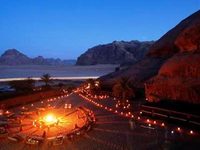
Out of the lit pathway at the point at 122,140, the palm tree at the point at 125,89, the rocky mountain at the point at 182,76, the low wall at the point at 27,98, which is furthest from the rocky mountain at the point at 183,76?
the low wall at the point at 27,98

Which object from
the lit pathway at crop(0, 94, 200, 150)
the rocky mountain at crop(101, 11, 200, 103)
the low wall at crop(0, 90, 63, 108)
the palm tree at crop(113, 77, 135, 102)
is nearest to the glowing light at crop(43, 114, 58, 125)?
the lit pathway at crop(0, 94, 200, 150)

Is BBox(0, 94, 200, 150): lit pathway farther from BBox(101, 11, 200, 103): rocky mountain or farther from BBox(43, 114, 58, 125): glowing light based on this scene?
BBox(101, 11, 200, 103): rocky mountain

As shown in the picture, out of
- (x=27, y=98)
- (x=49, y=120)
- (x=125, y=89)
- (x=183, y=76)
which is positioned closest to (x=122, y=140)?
(x=49, y=120)

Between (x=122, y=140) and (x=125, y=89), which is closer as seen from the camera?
(x=122, y=140)

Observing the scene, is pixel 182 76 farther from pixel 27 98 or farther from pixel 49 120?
pixel 27 98

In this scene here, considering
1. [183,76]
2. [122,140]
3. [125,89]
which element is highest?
[183,76]

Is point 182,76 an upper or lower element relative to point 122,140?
upper

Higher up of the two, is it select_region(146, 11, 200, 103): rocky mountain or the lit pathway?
select_region(146, 11, 200, 103): rocky mountain

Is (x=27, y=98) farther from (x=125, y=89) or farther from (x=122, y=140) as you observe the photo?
(x=122, y=140)

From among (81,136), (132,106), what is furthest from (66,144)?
(132,106)

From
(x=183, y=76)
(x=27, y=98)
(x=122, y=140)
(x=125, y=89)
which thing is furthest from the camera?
(x=125, y=89)

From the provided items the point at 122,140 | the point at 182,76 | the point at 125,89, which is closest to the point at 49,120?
the point at 122,140

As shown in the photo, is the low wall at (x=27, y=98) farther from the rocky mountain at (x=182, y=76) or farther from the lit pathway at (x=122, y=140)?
the rocky mountain at (x=182, y=76)

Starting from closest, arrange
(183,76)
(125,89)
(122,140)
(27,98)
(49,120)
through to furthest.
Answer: (122,140)
(49,120)
(183,76)
(27,98)
(125,89)
